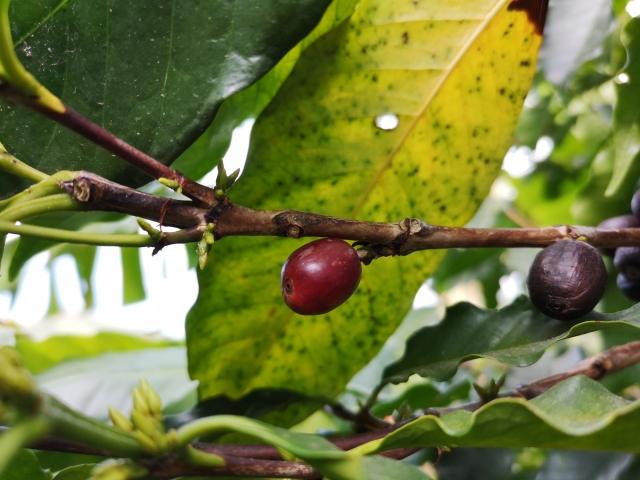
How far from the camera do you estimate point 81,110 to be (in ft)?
2.73

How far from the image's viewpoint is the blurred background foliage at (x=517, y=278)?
109cm

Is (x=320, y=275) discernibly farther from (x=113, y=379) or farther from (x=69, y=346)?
(x=69, y=346)

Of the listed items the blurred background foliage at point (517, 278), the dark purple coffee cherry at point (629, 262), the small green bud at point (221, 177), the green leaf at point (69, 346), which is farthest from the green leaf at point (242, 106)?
the green leaf at point (69, 346)

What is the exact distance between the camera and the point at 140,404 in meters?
0.59

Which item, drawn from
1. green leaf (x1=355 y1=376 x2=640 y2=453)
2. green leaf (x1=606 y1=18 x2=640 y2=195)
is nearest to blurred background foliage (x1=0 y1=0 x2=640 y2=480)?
green leaf (x1=606 y1=18 x2=640 y2=195)

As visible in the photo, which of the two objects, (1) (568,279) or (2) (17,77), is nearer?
(2) (17,77)

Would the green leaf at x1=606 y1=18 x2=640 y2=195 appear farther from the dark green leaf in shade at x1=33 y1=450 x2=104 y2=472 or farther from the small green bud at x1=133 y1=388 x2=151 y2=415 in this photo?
the dark green leaf in shade at x1=33 y1=450 x2=104 y2=472

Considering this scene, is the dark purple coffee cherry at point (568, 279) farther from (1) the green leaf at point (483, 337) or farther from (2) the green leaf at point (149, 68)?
(2) the green leaf at point (149, 68)

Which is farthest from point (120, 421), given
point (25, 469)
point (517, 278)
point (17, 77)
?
point (517, 278)

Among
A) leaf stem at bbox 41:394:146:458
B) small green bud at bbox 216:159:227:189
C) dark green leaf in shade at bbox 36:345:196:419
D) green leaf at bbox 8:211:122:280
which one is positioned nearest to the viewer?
leaf stem at bbox 41:394:146:458

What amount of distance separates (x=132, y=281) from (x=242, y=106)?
1.26 meters

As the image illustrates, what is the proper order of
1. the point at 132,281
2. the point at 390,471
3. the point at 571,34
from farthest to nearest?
1. the point at 132,281
2. the point at 571,34
3. the point at 390,471

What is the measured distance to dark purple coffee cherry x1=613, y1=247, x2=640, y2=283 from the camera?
992mm

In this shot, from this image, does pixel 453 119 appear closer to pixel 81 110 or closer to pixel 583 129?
pixel 81 110
